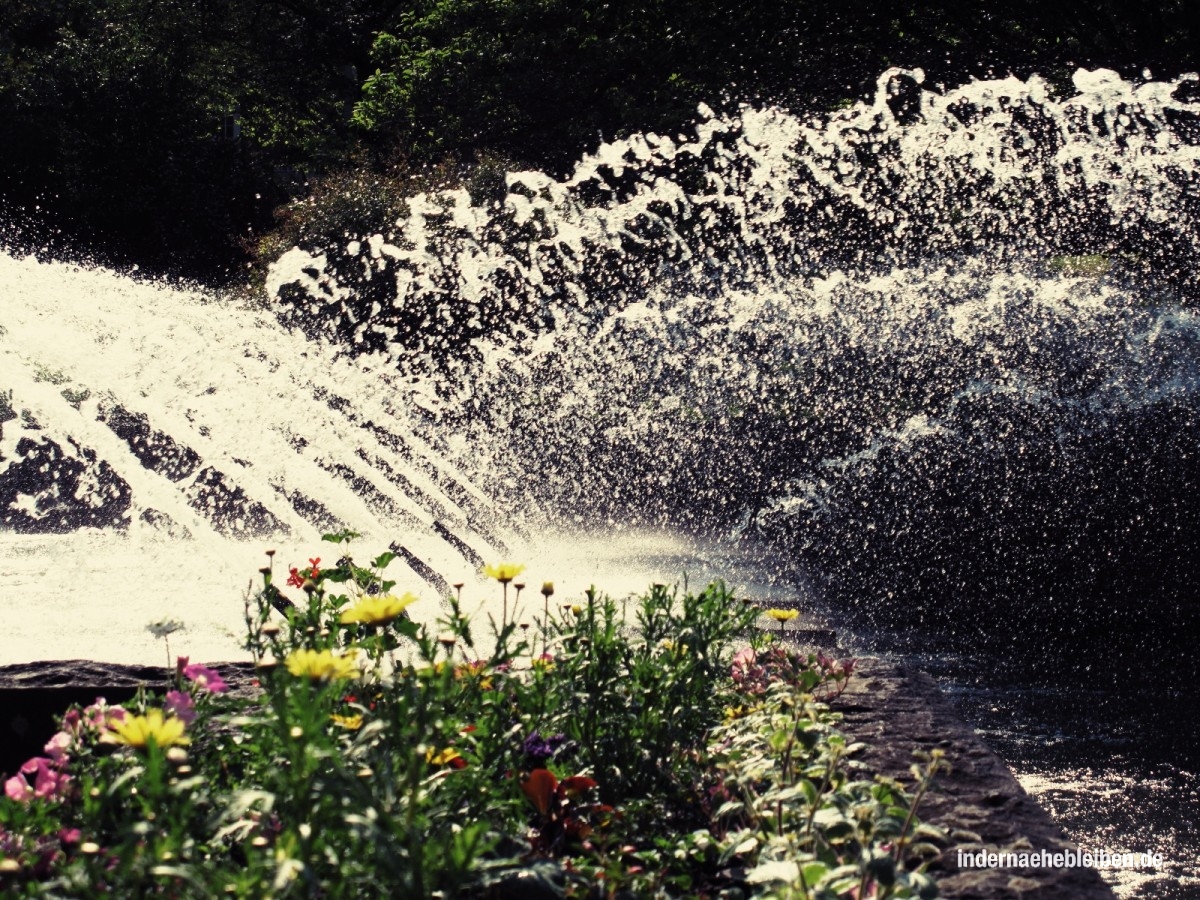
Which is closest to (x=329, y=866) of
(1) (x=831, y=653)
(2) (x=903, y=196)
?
(1) (x=831, y=653)

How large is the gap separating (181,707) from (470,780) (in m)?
0.41

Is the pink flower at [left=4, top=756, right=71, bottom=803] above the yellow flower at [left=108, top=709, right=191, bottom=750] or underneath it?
underneath

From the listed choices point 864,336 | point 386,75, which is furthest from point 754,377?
point 386,75

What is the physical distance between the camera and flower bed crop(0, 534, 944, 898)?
1422 millimetres

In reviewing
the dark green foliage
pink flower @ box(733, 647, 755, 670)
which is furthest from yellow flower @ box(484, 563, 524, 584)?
the dark green foliage

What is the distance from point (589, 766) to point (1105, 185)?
12.9 m

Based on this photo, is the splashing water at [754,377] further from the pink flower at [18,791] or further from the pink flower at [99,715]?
the pink flower at [18,791]

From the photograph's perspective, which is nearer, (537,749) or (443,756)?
(443,756)

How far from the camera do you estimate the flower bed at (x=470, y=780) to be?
142 centimetres

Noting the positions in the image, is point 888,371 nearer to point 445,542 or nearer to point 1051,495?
point 1051,495

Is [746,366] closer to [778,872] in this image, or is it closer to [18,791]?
[18,791]

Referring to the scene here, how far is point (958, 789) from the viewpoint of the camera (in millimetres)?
2320

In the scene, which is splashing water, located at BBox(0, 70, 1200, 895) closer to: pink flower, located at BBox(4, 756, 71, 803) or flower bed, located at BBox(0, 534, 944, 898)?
flower bed, located at BBox(0, 534, 944, 898)

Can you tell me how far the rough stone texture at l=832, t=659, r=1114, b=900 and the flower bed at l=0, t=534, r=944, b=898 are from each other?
0.10 meters
